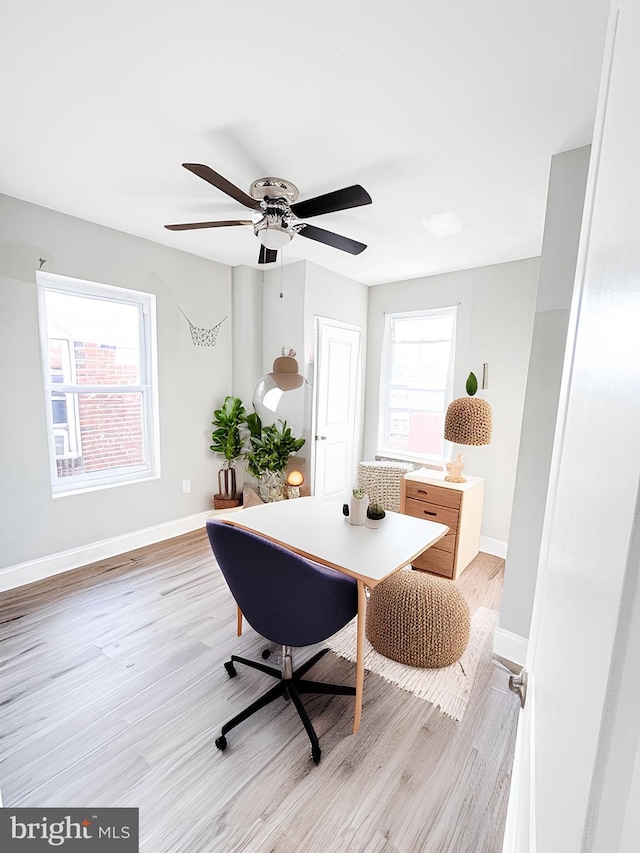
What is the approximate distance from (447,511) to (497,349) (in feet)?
5.10

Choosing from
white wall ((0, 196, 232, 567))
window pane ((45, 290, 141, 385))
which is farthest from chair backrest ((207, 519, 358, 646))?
window pane ((45, 290, 141, 385))

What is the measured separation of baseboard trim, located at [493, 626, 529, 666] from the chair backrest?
3.65ft

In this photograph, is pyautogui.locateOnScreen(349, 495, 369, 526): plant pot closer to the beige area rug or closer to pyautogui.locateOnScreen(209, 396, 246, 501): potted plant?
the beige area rug

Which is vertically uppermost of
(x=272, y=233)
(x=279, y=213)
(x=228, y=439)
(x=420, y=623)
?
(x=279, y=213)

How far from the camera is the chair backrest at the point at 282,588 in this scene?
1.41 m

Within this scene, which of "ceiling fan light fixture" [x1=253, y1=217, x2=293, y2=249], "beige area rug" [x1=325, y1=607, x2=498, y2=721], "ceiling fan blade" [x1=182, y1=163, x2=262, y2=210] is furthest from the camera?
"ceiling fan light fixture" [x1=253, y1=217, x2=293, y2=249]

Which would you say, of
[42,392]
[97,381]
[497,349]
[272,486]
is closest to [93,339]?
[97,381]

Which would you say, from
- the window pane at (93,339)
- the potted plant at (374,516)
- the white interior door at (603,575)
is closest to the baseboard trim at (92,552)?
the window pane at (93,339)

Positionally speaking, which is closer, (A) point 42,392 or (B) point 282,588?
(B) point 282,588

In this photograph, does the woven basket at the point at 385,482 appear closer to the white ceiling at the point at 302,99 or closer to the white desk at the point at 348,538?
the white desk at the point at 348,538

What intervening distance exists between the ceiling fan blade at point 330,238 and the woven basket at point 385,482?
218 cm

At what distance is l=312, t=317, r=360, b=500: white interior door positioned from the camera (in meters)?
3.91

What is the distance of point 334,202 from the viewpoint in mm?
1798

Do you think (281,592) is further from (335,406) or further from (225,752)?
(335,406)
